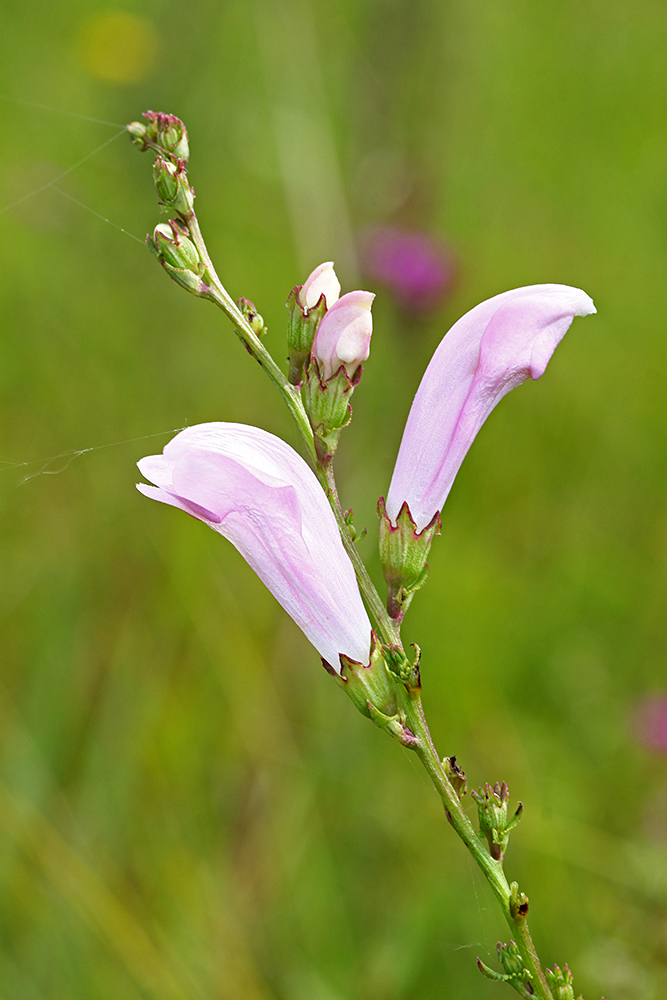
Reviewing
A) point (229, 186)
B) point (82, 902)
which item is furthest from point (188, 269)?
point (229, 186)

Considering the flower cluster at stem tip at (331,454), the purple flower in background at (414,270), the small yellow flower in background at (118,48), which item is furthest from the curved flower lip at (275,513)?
the small yellow flower in background at (118,48)

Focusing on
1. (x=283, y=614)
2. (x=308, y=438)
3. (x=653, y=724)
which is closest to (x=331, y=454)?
(x=308, y=438)

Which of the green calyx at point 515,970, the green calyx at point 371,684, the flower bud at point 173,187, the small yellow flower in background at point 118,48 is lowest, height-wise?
the green calyx at point 515,970

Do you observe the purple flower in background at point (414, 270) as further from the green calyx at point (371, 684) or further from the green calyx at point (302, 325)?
the green calyx at point (371, 684)

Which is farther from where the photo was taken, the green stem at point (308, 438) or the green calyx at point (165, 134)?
the green calyx at point (165, 134)

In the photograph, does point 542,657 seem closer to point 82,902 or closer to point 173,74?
point 82,902

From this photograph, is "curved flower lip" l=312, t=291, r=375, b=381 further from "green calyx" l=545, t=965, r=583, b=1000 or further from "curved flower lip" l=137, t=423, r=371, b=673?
"green calyx" l=545, t=965, r=583, b=1000

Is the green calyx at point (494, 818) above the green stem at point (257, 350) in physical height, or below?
below
